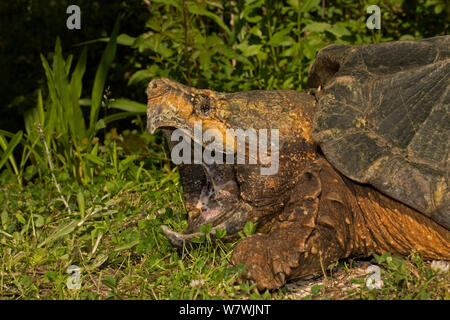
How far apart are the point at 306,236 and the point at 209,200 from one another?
673 millimetres

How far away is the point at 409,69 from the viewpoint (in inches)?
103

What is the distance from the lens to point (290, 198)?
2525 mm

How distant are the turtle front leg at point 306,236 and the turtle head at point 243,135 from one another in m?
0.11

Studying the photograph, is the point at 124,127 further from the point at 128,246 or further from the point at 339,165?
the point at 339,165

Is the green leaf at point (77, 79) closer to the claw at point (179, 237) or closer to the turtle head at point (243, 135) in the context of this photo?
the turtle head at point (243, 135)

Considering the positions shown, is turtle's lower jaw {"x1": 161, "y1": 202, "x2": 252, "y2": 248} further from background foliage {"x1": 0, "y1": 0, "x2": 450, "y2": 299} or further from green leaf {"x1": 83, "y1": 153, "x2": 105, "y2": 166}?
green leaf {"x1": 83, "y1": 153, "x2": 105, "y2": 166}

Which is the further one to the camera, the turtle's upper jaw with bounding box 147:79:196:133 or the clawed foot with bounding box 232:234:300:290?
the turtle's upper jaw with bounding box 147:79:196:133

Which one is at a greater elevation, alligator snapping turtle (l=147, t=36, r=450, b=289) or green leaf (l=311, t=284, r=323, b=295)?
alligator snapping turtle (l=147, t=36, r=450, b=289)

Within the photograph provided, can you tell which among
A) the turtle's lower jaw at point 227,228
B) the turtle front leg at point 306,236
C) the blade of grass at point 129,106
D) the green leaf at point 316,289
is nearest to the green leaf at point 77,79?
the blade of grass at point 129,106

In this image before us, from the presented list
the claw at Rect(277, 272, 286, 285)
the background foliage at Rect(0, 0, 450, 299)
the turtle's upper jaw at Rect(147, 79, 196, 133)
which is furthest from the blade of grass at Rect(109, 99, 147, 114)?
the claw at Rect(277, 272, 286, 285)

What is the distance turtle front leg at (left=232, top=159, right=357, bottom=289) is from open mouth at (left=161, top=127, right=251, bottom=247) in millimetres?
217

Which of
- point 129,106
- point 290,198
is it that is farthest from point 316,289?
point 129,106

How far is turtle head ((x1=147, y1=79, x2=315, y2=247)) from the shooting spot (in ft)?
8.35

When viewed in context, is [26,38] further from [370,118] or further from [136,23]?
[370,118]
